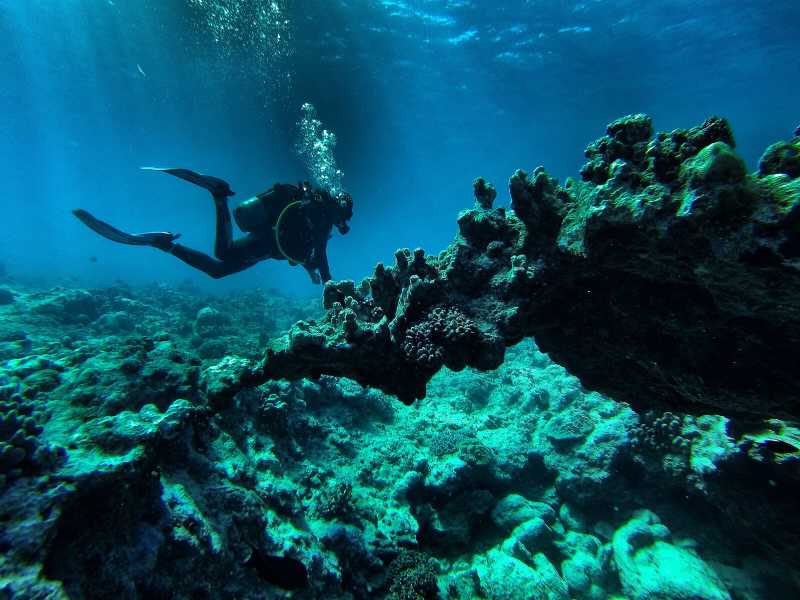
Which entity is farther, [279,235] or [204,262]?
[279,235]

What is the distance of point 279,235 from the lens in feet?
28.6

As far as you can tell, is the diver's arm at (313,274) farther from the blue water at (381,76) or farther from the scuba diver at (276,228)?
the blue water at (381,76)

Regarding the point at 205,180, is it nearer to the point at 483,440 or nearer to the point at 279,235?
the point at 279,235

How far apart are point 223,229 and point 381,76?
52.7 ft

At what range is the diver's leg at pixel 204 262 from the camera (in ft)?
27.2

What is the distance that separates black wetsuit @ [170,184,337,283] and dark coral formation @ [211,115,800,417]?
4.37 meters

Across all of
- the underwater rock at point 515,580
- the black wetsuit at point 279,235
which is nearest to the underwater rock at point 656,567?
the underwater rock at point 515,580

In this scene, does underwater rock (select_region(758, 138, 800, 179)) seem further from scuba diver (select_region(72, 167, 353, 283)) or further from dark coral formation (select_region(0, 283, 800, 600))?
scuba diver (select_region(72, 167, 353, 283))

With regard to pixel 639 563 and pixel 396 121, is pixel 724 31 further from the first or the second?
pixel 639 563

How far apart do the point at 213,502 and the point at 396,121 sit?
25969mm

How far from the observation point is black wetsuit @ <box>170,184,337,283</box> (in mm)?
8578

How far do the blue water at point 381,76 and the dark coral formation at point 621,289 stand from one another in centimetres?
1660

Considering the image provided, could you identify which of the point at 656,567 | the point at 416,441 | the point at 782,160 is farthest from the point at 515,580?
the point at 782,160

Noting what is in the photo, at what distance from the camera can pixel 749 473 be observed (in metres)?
4.47
